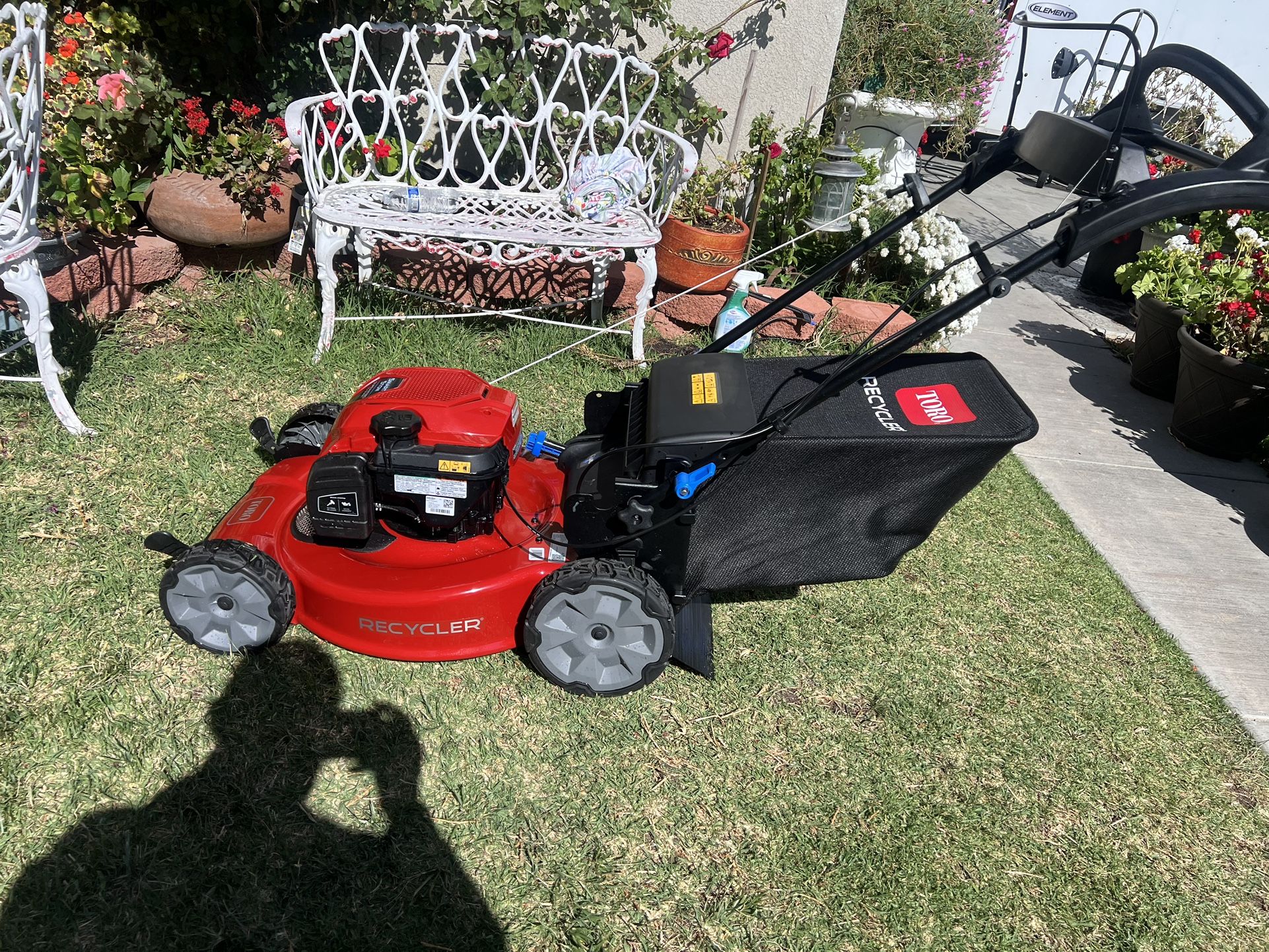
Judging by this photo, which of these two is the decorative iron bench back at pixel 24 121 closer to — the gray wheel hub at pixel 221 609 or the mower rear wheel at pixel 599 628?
the gray wheel hub at pixel 221 609

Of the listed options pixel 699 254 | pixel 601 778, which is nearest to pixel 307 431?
pixel 601 778

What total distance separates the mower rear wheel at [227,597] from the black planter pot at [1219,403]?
440 cm

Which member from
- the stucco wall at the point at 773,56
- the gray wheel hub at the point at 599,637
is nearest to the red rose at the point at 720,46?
the stucco wall at the point at 773,56

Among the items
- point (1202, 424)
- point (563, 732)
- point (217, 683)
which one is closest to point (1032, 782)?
point (563, 732)

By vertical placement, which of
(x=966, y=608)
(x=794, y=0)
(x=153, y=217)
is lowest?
(x=966, y=608)

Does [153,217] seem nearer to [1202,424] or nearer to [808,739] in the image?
[808,739]

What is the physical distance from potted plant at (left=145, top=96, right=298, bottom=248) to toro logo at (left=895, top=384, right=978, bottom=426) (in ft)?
10.7

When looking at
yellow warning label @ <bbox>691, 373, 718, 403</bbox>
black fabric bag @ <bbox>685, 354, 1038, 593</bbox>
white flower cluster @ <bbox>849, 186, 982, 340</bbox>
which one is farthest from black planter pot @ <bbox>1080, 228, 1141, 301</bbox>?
yellow warning label @ <bbox>691, 373, 718, 403</bbox>

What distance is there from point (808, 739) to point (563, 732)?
729mm

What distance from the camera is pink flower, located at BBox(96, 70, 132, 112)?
3.87m

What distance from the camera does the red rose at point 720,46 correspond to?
488 centimetres

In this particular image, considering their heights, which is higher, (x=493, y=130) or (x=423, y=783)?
(x=493, y=130)

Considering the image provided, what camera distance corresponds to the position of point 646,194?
468 cm

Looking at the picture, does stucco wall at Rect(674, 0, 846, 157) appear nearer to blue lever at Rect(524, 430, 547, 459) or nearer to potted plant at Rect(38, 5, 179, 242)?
potted plant at Rect(38, 5, 179, 242)
